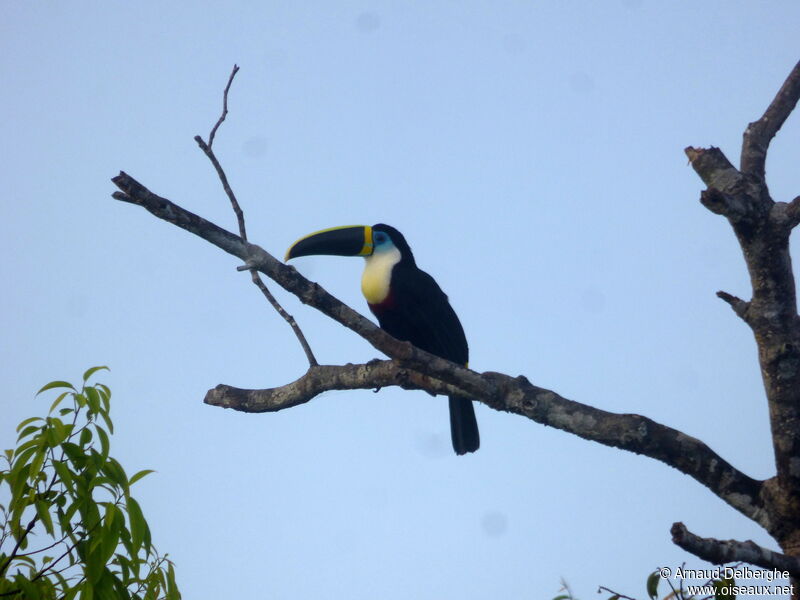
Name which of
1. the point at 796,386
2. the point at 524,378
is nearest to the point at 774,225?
the point at 796,386

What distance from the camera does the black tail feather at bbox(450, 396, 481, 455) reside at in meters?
6.49

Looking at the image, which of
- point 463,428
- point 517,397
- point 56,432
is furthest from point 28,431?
point 463,428

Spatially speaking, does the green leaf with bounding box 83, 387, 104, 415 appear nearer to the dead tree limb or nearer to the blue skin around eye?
the dead tree limb

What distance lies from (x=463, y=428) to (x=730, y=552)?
363 cm

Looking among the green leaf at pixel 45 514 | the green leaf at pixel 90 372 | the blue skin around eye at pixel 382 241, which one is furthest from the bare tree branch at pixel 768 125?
the blue skin around eye at pixel 382 241

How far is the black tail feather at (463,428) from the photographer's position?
649 cm

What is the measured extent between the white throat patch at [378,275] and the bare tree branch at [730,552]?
13.4ft

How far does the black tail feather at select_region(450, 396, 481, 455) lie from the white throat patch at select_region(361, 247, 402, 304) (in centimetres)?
99

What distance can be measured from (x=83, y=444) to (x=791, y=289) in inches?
106

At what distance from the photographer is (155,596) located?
3252 mm

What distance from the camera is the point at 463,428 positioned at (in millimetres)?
6496

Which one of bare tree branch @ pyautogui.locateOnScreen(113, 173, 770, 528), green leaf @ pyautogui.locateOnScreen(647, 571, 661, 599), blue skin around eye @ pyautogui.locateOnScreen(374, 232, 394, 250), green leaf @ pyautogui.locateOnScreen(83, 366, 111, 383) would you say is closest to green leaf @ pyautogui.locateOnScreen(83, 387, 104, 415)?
green leaf @ pyautogui.locateOnScreen(83, 366, 111, 383)

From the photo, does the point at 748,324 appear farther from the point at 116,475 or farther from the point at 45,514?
the point at 45,514

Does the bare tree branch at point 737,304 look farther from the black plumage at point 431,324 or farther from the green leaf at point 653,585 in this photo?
the black plumage at point 431,324
